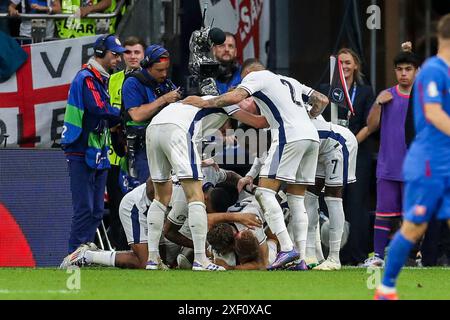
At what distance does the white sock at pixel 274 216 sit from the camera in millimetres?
11953

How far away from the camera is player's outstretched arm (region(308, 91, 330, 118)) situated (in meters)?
12.4

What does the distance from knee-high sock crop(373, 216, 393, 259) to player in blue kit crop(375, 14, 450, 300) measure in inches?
169

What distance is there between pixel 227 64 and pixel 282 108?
1795mm

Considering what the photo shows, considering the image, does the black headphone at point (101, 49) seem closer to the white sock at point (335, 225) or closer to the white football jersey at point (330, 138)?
the white football jersey at point (330, 138)

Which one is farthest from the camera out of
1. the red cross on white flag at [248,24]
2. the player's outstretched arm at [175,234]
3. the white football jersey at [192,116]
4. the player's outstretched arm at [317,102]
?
the red cross on white flag at [248,24]

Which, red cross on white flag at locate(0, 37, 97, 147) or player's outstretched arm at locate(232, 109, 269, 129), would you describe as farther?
red cross on white flag at locate(0, 37, 97, 147)

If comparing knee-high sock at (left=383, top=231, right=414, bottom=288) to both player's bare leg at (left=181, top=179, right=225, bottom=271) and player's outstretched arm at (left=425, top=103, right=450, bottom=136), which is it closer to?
player's outstretched arm at (left=425, top=103, right=450, bottom=136)

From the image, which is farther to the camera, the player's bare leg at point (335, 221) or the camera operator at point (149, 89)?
the player's bare leg at point (335, 221)

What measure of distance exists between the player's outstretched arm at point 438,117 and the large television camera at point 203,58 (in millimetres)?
4344

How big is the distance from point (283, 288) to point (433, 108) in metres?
2.34

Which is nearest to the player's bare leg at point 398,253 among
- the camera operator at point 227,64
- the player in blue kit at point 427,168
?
the player in blue kit at point 427,168

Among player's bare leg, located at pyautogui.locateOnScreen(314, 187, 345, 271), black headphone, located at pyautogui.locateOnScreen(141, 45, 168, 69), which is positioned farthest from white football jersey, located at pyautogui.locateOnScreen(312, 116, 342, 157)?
black headphone, located at pyautogui.locateOnScreen(141, 45, 168, 69)

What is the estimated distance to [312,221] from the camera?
1298cm

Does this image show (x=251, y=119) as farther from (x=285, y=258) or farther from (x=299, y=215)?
(x=285, y=258)
